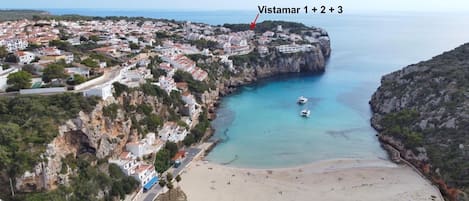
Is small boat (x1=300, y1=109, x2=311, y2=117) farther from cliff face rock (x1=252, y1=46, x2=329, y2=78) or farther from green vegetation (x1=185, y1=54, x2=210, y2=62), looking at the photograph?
cliff face rock (x1=252, y1=46, x2=329, y2=78)

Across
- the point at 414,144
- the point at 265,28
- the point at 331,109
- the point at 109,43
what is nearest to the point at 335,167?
the point at 414,144

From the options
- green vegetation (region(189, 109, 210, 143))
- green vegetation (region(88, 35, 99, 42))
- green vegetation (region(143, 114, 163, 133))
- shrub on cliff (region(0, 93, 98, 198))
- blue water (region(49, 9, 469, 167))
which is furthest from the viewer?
green vegetation (region(88, 35, 99, 42))

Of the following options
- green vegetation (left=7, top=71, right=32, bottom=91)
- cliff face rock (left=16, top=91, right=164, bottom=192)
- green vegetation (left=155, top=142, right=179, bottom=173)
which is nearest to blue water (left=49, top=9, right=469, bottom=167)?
green vegetation (left=155, top=142, right=179, bottom=173)

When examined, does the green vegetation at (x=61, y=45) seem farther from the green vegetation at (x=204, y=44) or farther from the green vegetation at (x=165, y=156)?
the green vegetation at (x=204, y=44)

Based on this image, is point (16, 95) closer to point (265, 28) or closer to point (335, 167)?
point (335, 167)

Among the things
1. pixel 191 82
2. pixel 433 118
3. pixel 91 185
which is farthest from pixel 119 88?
pixel 433 118
